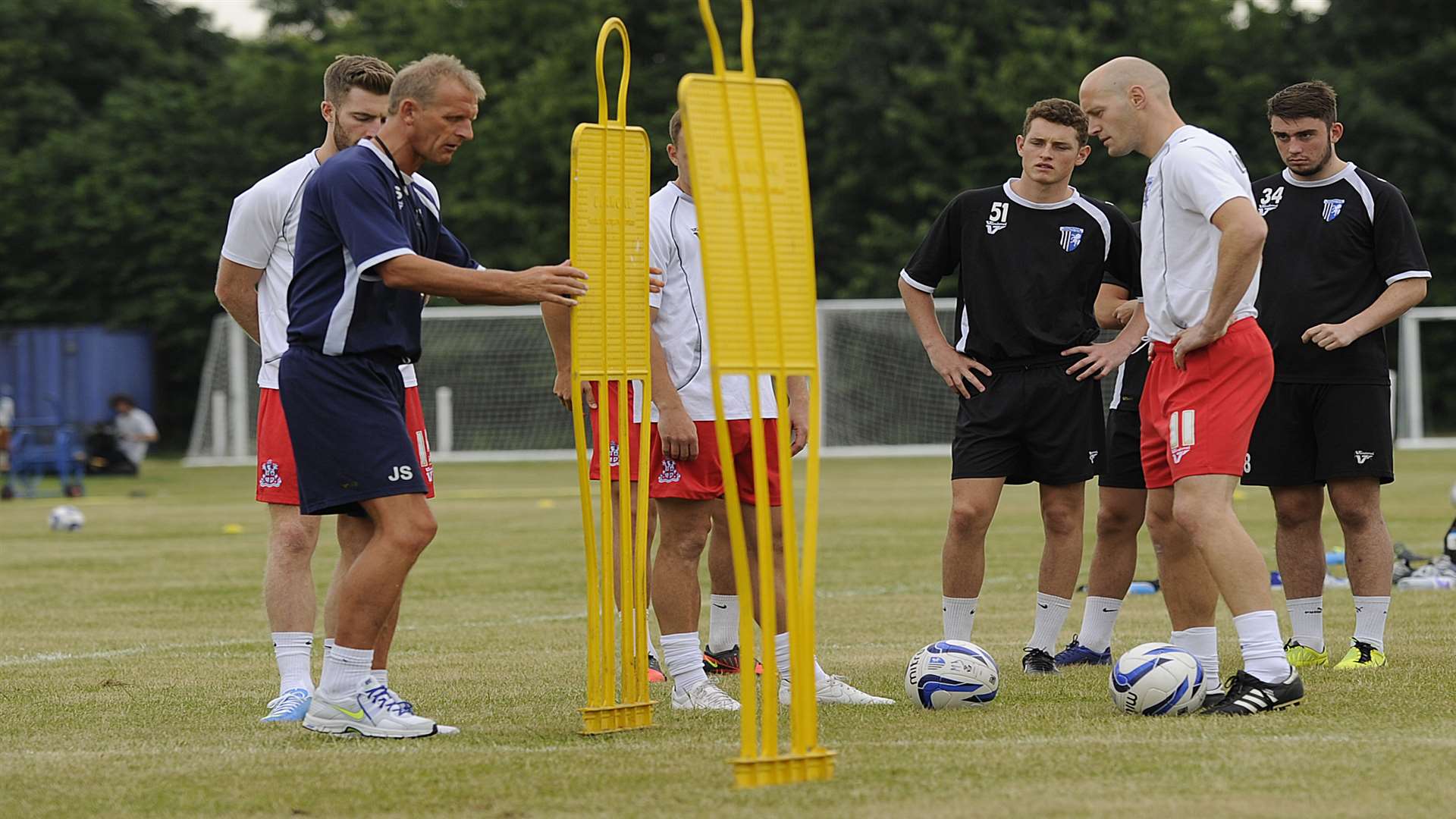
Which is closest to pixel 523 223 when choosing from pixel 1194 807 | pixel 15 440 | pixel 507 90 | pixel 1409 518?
pixel 507 90

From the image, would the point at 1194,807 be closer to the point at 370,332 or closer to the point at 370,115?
the point at 370,332

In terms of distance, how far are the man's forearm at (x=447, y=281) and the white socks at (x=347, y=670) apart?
122 cm

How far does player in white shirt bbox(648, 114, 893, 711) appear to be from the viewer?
6613mm

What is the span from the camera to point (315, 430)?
5.82 metres

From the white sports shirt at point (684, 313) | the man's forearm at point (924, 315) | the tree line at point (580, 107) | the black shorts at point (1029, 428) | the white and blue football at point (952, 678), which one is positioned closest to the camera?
the white and blue football at point (952, 678)

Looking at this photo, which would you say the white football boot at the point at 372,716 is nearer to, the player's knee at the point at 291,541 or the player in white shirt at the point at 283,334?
the player in white shirt at the point at 283,334

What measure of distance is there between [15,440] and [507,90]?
2166 cm

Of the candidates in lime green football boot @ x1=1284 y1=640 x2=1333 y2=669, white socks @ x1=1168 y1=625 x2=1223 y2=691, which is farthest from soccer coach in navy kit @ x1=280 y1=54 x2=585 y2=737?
lime green football boot @ x1=1284 y1=640 x2=1333 y2=669

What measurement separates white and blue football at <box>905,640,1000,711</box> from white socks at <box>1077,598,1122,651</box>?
1.32 metres

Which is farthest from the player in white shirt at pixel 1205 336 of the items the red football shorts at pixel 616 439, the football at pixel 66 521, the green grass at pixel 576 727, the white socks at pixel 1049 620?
the football at pixel 66 521

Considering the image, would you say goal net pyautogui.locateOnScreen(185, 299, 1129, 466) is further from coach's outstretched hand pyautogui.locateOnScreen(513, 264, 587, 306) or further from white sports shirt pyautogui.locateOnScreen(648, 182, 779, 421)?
coach's outstretched hand pyautogui.locateOnScreen(513, 264, 587, 306)

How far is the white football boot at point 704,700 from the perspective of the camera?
6.47 m

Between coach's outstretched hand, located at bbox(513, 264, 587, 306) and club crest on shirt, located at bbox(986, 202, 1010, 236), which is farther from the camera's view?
club crest on shirt, located at bbox(986, 202, 1010, 236)

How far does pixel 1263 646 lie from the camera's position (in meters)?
6.18
